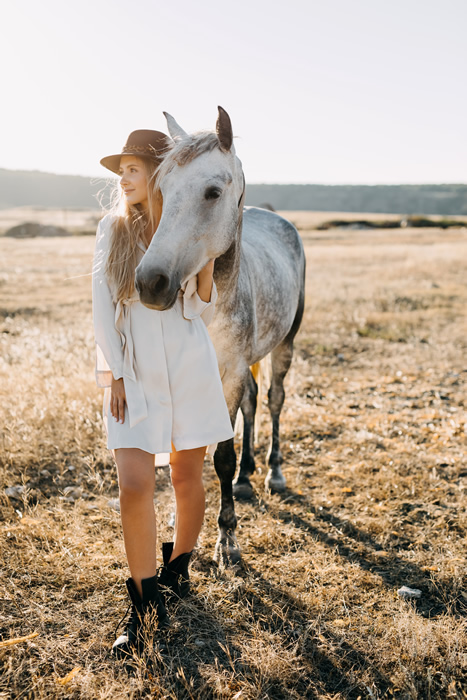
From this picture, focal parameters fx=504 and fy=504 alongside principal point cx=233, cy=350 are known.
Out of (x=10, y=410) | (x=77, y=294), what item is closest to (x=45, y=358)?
(x=10, y=410)

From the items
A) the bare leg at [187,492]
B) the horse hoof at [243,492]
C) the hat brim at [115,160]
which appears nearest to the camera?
the hat brim at [115,160]

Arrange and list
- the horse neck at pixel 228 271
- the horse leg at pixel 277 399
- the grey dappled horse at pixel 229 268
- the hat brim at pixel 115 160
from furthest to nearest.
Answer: the horse leg at pixel 277 399
the horse neck at pixel 228 271
the hat brim at pixel 115 160
the grey dappled horse at pixel 229 268

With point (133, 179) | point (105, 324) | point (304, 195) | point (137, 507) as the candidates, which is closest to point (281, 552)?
point (137, 507)

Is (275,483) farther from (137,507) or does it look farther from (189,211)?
(189,211)

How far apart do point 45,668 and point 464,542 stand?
2508mm

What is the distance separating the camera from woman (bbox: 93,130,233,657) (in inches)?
87.8

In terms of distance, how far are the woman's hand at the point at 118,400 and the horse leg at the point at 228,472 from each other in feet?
3.14

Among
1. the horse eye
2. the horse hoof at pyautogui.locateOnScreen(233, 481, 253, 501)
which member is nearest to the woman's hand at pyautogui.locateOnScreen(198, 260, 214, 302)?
the horse eye

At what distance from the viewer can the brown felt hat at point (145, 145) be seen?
233cm

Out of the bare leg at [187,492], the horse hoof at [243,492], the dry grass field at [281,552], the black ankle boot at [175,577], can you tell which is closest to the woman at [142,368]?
the bare leg at [187,492]

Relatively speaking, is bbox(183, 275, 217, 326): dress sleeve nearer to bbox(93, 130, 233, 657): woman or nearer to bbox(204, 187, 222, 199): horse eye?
bbox(93, 130, 233, 657): woman

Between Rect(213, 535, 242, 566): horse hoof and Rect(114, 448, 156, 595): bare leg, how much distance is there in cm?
81

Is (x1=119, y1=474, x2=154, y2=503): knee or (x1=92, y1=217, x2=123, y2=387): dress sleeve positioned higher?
(x1=92, y1=217, x2=123, y2=387): dress sleeve

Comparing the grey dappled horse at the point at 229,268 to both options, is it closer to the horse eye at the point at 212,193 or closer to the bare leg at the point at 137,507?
the horse eye at the point at 212,193
